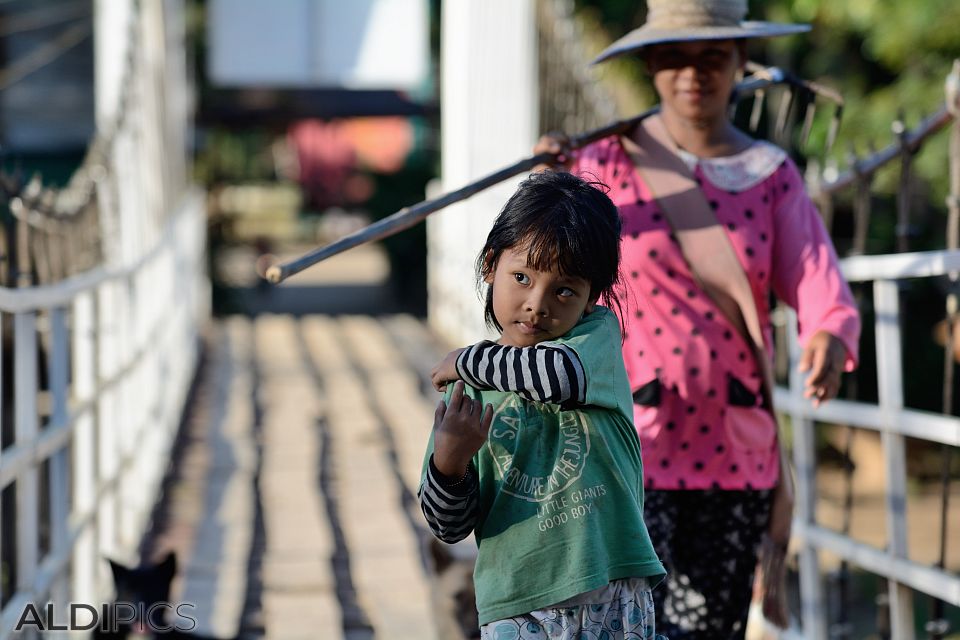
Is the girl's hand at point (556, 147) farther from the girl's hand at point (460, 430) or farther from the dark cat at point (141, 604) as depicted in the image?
the dark cat at point (141, 604)

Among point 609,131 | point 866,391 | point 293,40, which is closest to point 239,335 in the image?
point 293,40

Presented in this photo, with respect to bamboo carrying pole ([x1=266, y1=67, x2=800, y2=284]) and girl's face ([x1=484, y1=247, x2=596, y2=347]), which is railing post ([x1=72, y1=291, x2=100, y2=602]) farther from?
girl's face ([x1=484, y1=247, x2=596, y2=347])

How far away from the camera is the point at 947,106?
3141 mm

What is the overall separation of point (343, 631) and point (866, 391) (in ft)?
19.5

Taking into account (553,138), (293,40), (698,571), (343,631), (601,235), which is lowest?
(343,631)

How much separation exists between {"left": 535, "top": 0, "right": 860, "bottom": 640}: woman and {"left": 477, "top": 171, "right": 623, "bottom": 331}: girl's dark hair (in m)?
0.63

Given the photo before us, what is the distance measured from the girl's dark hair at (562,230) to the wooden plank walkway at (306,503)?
174 centimetres

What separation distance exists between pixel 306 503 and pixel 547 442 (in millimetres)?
4298

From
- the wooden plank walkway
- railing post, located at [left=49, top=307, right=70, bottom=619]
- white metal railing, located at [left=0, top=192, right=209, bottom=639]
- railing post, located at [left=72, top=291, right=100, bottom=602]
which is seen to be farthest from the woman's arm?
railing post, located at [left=72, top=291, right=100, bottom=602]

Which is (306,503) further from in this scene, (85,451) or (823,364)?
(823,364)

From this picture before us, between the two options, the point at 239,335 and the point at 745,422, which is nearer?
the point at 745,422

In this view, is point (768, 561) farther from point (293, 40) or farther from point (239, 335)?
point (293, 40)

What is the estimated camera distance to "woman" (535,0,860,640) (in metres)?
2.61

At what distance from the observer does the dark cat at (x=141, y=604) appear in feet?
9.68
